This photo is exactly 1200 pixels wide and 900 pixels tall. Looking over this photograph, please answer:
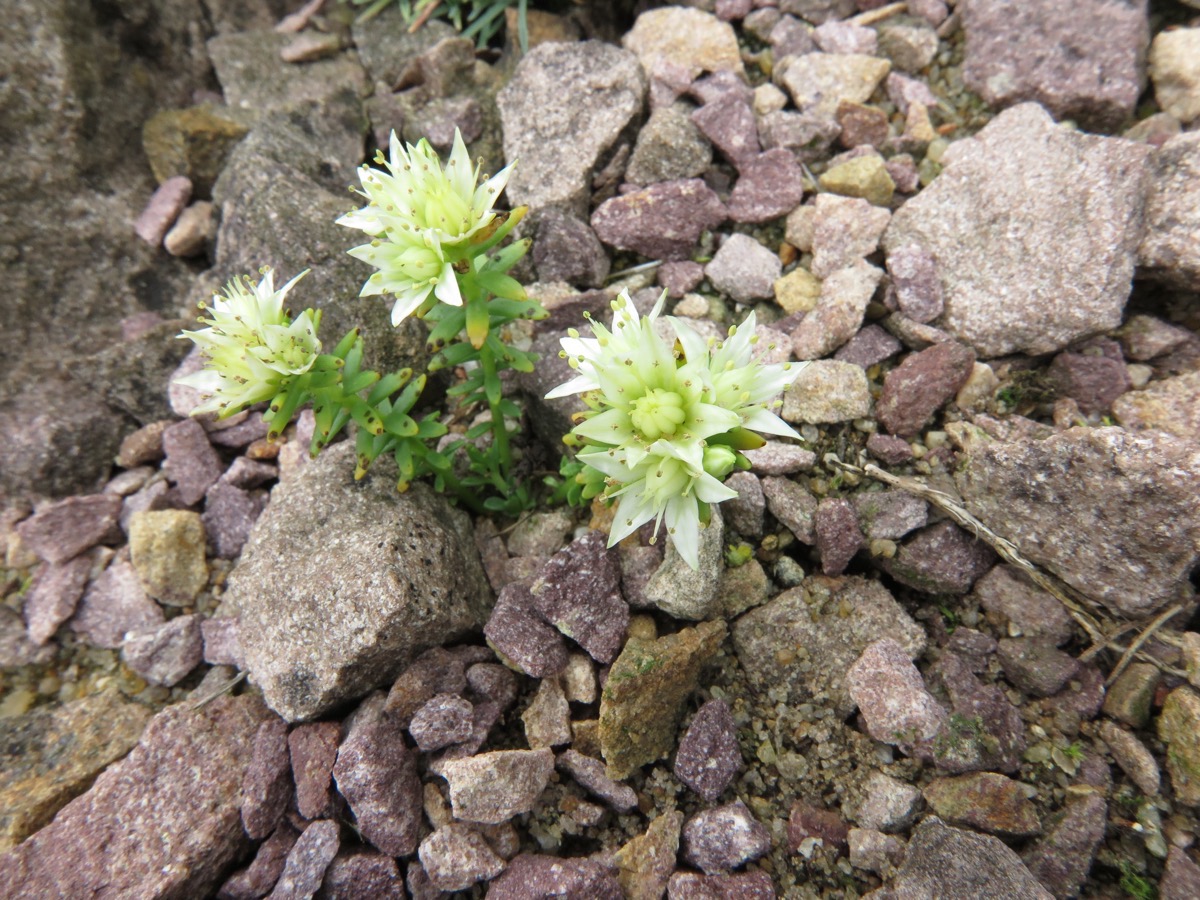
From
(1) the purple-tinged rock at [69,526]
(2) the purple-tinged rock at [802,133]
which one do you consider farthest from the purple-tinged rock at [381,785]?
(2) the purple-tinged rock at [802,133]

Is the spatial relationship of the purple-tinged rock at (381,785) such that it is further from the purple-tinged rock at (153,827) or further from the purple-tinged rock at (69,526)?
the purple-tinged rock at (69,526)

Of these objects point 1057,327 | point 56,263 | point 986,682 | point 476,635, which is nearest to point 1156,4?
point 1057,327

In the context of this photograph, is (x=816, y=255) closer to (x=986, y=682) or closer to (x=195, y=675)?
(x=986, y=682)

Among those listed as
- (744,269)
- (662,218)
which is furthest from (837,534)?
Answer: (662,218)

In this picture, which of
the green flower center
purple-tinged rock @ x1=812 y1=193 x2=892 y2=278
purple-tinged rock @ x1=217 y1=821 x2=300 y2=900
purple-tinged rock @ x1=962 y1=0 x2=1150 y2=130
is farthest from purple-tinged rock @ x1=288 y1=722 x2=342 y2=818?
purple-tinged rock @ x1=962 y1=0 x2=1150 y2=130

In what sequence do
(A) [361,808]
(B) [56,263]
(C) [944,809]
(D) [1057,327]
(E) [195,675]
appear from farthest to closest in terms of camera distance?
1. (B) [56,263]
2. (E) [195,675]
3. (D) [1057,327]
4. (A) [361,808]
5. (C) [944,809]

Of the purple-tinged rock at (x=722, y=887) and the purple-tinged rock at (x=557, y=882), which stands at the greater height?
the purple-tinged rock at (x=557, y=882)
